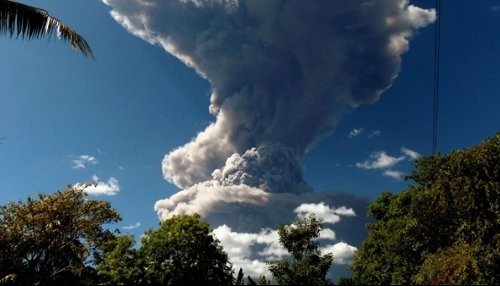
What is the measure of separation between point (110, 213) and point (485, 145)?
28288 mm

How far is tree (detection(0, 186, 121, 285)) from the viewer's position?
35844mm

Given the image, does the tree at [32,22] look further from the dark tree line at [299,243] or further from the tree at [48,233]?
the tree at [48,233]

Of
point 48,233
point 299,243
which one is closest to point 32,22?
point 48,233

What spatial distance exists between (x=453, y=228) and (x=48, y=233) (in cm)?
2839

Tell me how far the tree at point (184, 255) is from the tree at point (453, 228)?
11463 millimetres

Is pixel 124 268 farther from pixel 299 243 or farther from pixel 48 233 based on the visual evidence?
pixel 299 243

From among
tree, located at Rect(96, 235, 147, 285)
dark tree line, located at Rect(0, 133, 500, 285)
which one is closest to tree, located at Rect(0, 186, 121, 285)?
dark tree line, located at Rect(0, 133, 500, 285)

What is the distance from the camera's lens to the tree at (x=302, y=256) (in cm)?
4562

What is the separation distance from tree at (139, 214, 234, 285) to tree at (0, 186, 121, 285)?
28.3 feet

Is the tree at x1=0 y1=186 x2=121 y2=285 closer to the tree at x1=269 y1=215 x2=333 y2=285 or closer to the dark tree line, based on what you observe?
the dark tree line

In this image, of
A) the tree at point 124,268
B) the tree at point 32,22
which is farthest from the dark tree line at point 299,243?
the tree at point 32,22

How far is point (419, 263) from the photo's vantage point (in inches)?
1575

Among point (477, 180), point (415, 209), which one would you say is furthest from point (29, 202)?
point (477, 180)

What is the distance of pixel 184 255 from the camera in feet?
92.1
